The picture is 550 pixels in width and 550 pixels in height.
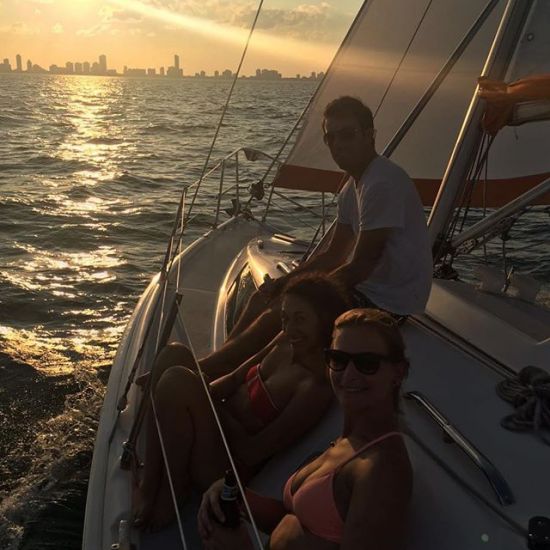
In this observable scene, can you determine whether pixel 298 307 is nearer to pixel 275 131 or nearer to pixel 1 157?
pixel 1 157

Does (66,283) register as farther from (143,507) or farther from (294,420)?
(294,420)

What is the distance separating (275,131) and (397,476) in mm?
24287

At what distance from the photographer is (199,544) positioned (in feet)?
8.19

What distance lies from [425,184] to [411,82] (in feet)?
2.68

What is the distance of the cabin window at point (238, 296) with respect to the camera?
13.7ft

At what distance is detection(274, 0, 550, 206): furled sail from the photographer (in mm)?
5324

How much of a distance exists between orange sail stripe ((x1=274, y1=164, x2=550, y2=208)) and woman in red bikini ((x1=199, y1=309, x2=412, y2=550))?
3.41 meters

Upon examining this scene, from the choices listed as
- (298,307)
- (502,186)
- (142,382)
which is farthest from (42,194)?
(298,307)

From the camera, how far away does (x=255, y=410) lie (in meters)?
2.67

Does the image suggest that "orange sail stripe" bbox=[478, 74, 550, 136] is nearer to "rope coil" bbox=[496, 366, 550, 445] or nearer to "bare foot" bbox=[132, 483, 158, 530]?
"rope coil" bbox=[496, 366, 550, 445]

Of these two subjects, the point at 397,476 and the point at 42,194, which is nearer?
the point at 397,476

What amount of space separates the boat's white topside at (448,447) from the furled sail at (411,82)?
6.66 ft

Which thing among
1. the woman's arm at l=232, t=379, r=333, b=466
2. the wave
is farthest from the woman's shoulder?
the wave

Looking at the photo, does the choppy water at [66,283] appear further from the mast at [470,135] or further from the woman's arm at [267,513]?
the mast at [470,135]
